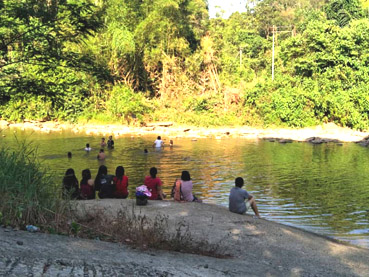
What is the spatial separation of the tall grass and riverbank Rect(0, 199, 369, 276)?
1.51ft

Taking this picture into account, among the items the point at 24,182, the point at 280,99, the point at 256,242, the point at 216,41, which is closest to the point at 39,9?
the point at 24,182

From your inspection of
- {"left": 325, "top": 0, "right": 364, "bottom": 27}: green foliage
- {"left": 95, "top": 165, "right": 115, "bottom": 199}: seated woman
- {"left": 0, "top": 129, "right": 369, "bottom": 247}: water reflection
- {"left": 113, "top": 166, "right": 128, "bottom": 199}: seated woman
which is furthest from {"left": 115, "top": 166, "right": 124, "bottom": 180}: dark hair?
{"left": 325, "top": 0, "right": 364, "bottom": 27}: green foliage

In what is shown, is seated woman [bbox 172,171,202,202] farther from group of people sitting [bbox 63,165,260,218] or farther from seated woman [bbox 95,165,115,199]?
seated woman [bbox 95,165,115,199]

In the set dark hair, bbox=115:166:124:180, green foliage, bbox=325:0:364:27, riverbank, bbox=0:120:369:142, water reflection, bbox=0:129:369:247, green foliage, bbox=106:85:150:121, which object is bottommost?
water reflection, bbox=0:129:369:247

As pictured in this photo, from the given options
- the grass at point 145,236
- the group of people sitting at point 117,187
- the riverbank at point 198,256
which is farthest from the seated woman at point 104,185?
the grass at point 145,236

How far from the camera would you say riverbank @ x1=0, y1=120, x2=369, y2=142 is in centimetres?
3309

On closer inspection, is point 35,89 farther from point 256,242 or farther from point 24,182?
point 256,242

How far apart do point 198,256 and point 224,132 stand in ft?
94.0

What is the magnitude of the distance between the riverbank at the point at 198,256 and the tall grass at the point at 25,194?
1.51 feet

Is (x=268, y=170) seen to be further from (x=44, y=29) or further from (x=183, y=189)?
(x=44, y=29)

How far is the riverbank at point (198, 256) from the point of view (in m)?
5.67

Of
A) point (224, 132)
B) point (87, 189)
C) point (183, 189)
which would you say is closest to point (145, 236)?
point (183, 189)

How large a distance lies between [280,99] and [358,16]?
16512 mm

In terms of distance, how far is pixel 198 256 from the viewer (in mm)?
7113
